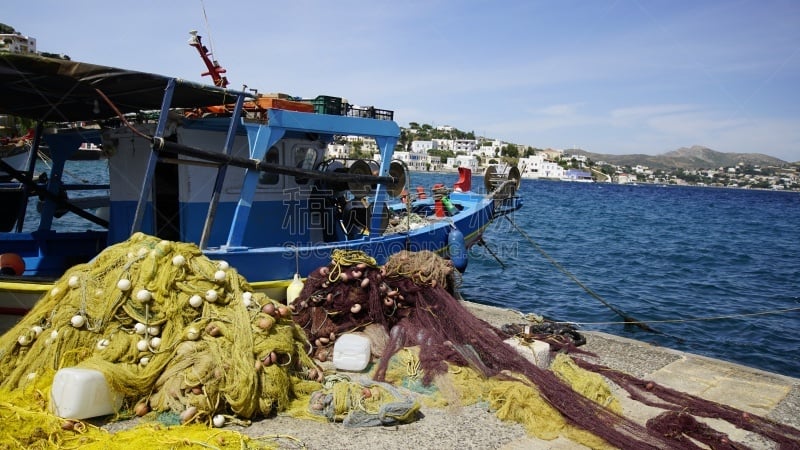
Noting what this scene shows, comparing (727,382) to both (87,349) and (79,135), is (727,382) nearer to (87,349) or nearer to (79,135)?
(87,349)

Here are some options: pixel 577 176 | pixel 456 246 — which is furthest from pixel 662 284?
pixel 577 176

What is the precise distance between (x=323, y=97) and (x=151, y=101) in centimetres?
225

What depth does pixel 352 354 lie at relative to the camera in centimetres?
549

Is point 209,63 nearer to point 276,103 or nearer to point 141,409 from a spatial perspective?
point 276,103

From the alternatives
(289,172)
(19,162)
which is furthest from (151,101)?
(19,162)

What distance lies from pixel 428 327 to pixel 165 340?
101 inches

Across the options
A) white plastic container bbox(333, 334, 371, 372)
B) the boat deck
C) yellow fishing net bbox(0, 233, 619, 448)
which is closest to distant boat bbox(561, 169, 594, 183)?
the boat deck

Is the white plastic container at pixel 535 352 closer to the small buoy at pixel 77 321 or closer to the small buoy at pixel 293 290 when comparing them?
the small buoy at pixel 293 290

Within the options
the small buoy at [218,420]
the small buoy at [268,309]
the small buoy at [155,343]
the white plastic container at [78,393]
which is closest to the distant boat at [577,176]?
the small buoy at [268,309]

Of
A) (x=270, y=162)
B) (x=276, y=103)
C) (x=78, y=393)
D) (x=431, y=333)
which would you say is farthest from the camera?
(x=270, y=162)

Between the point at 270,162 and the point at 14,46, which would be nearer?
the point at 270,162

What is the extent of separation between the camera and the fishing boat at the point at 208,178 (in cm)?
648

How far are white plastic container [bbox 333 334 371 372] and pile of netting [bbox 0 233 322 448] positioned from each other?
21.7 inches

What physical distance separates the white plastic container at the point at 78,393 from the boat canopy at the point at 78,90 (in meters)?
2.95
